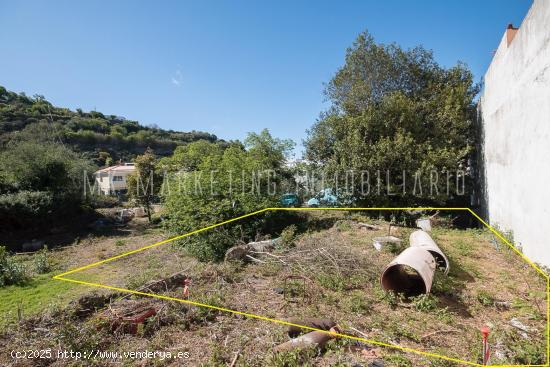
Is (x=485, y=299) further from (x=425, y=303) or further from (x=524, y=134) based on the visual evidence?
(x=524, y=134)

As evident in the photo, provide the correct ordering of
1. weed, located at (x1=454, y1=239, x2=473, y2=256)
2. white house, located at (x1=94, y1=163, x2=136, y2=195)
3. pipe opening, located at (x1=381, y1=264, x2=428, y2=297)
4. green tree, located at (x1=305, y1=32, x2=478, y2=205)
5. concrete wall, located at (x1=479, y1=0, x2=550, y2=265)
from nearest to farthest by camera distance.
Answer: pipe opening, located at (x1=381, y1=264, x2=428, y2=297)
concrete wall, located at (x1=479, y1=0, x2=550, y2=265)
weed, located at (x1=454, y1=239, x2=473, y2=256)
green tree, located at (x1=305, y1=32, x2=478, y2=205)
white house, located at (x1=94, y1=163, x2=136, y2=195)

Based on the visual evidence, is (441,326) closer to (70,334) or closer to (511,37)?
(70,334)

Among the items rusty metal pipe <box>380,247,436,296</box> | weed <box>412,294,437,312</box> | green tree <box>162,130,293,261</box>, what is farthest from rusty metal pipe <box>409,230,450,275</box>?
green tree <box>162,130,293,261</box>

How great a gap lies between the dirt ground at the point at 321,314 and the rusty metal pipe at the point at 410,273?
248 mm

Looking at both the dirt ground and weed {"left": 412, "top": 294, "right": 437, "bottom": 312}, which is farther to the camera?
weed {"left": 412, "top": 294, "right": 437, "bottom": 312}

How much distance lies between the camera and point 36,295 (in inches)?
252

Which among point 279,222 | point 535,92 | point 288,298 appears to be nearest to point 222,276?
point 288,298

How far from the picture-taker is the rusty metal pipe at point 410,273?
446 centimetres

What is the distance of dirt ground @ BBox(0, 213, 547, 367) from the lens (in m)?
3.27

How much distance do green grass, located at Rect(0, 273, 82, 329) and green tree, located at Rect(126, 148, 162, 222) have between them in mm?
9224

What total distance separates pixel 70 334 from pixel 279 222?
7903 millimetres

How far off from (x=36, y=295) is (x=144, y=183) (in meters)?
11.1

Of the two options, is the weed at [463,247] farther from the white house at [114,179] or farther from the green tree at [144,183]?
the white house at [114,179]

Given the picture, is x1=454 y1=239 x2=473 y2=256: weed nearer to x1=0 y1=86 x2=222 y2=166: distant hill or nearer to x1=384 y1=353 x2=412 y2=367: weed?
x1=384 y1=353 x2=412 y2=367: weed
